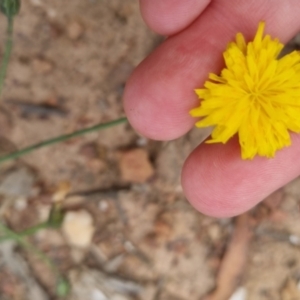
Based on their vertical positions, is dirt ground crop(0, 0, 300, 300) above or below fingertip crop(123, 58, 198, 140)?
below

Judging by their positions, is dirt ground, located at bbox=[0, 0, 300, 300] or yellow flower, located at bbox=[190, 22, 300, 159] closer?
yellow flower, located at bbox=[190, 22, 300, 159]

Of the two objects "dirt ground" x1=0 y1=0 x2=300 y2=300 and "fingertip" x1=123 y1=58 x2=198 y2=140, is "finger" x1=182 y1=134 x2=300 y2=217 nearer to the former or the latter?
"fingertip" x1=123 y1=58 x2=198 y2=140

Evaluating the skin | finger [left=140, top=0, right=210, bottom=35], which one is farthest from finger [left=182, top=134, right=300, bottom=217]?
finger [left=140, top=0, right=210, bottom=35]

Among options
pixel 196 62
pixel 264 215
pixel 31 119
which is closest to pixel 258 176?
pixel 196 62

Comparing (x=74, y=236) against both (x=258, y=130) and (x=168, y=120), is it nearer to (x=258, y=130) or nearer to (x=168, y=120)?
(x=168, y=120)

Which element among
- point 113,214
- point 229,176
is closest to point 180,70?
point 229,176

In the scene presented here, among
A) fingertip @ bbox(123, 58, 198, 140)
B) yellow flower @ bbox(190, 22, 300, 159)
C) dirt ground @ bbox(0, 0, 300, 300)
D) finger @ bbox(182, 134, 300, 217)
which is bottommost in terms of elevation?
dirt ground @ bbox(0, 0, 300, 300)

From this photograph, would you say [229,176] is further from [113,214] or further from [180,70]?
[113,214]

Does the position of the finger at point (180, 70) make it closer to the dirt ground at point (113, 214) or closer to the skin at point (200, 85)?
the skin at point (200, 85)
